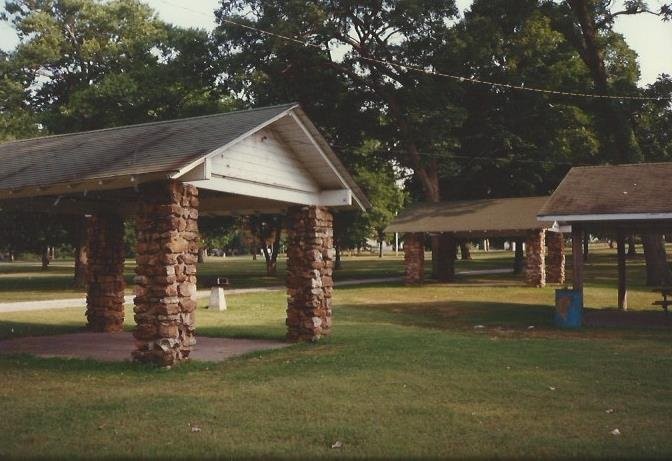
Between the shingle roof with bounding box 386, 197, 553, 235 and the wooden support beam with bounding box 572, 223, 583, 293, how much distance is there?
12.5 meters

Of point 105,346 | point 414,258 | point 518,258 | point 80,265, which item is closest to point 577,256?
point 105,346

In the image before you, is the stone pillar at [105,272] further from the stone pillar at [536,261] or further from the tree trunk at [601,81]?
the tree trunk at [601,81]

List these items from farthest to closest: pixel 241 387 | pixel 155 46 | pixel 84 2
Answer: pixel 155 46
pixel 84 2
pixel 241 387

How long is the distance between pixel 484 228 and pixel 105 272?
2140cm

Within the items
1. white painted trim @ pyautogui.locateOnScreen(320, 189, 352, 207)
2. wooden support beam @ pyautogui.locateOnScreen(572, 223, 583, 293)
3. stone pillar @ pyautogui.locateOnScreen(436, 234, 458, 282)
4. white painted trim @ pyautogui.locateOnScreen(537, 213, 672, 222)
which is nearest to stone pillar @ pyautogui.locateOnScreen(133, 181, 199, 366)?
white painted trim @ pyautogui.locateOnScreen(320, 189, 352, 207)

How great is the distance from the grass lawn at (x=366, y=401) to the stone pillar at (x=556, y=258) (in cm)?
2052

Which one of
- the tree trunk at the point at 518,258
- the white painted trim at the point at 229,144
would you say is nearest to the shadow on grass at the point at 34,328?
the white painted trim at the point at 229,144

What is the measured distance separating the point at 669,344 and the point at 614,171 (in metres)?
8.84

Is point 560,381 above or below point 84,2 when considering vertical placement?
below

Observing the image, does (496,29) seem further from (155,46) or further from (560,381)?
(560,381)

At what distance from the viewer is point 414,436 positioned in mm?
6219

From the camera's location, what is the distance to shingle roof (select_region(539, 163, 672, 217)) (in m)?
17.5

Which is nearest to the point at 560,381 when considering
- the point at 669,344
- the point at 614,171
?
the point at 669,344

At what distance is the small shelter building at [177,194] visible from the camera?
32.5ft
